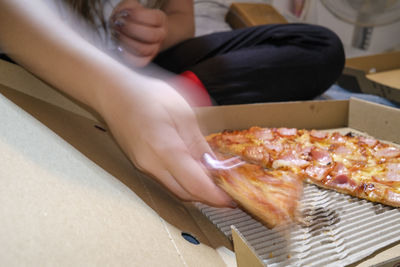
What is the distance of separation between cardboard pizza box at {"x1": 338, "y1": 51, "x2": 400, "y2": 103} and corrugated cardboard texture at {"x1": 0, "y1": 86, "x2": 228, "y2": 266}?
1181 mm

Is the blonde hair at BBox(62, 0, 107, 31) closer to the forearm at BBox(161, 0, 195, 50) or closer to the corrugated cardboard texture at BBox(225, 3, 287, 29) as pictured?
the forearm at BBox(161, 0, 195, 50)

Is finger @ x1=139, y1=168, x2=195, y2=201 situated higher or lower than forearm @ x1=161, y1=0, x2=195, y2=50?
lower

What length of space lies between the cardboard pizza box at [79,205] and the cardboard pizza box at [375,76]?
1045mm

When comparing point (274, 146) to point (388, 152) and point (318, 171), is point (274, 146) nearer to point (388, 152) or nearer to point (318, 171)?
point (318, 171)

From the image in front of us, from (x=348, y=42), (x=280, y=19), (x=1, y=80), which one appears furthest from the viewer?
(x=348, y=42)

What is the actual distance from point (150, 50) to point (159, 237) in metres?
0.61

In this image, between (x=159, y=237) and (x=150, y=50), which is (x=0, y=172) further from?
(x=150, y=50)

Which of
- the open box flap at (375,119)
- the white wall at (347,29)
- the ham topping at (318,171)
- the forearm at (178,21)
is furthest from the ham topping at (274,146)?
the white wall at (347,29)

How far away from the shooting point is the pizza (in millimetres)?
710

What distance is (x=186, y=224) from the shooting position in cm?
60

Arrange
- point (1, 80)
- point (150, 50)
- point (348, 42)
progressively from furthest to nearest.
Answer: point (348, 42) → point (150, 50) → point (1, 80)

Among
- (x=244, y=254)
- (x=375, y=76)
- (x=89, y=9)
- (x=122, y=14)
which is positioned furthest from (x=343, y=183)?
(x=375, y=76)

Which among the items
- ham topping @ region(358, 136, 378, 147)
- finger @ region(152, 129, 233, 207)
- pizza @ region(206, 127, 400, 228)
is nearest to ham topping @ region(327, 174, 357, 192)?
pizza @ region(206, 127, 400, 228)

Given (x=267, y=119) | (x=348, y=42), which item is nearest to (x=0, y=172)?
(x=267, y=119)
